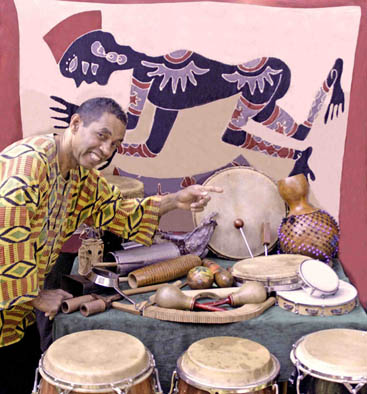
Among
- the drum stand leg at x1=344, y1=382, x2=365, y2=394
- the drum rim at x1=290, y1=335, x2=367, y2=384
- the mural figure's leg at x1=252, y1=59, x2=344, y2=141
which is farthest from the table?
the mural figure's leg at x1=252, y1=59, x2=344, y2=141

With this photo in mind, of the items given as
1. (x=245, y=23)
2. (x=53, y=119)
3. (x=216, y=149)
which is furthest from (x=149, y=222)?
(x=245, y=23)

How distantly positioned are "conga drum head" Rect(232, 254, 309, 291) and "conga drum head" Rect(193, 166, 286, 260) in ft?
1.25

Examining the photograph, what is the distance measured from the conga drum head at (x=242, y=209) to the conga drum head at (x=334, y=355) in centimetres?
116

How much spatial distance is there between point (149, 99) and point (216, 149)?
1.91ft

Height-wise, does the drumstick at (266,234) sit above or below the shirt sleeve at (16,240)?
below

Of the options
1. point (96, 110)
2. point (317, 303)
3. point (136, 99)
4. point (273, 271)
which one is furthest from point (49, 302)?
point (136, 99)

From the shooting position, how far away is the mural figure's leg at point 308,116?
3855 mm

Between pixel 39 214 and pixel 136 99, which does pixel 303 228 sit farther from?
pixel 39 214

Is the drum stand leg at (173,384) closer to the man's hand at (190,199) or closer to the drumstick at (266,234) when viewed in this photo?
the man's hand at (190,199)

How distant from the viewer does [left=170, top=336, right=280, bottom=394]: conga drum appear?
213 cm

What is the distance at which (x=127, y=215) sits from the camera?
10.5 ft

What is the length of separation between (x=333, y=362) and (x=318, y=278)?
26.4 inches

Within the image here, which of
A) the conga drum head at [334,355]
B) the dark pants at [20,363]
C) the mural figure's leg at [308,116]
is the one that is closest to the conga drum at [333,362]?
the conga drum head at [334,355]

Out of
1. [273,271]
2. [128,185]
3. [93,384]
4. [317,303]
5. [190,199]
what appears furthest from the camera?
[128,185]
